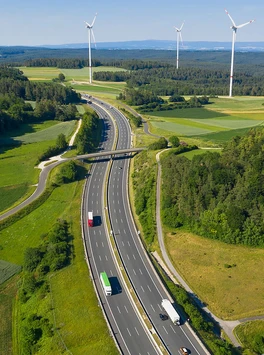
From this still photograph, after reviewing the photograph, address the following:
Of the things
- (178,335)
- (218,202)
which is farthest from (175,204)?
(178,335)

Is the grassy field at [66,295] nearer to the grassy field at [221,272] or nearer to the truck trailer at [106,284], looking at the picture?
the truck trailer at [106,284]

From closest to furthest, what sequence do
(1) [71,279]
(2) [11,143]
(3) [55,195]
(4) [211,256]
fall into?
(1) [71,279] < (4) [211,256] < (3) [55,195] < (2) [11,143]

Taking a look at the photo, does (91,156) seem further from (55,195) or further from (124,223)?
(124,223)

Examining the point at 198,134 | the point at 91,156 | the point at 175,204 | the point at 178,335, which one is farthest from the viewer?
the point at 198,134

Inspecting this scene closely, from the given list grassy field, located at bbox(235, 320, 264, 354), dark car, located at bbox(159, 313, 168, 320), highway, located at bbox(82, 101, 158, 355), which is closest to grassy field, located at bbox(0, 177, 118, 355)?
highway, located at bbox(82, 101, 158, 355)

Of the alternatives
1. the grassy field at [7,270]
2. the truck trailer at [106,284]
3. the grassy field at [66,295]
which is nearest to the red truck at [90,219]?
the grassy field at [66,295]
